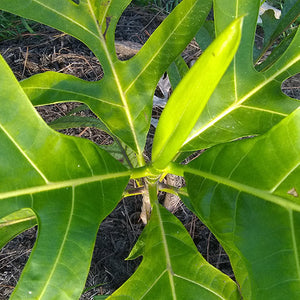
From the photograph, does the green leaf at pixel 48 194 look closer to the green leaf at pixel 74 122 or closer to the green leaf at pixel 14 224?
the green leaf at pixel 14 224

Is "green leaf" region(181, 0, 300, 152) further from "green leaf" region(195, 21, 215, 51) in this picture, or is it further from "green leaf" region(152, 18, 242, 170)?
"green leaf" region(195, 21, 215, 51)

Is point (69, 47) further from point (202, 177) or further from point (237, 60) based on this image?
point (202, 177)

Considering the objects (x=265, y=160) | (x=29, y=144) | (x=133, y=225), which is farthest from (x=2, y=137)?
(x=133, y=225)

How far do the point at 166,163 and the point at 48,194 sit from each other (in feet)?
0.73

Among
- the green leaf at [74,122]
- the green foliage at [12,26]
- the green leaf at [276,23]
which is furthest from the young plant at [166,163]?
the green foliage at [12,26]

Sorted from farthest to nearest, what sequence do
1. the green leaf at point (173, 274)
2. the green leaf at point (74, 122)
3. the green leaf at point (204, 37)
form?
the green leaf at point (204, 37), the green leaf at point (74, 122), the green leaf at point (173, 274)

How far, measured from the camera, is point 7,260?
4.72ft

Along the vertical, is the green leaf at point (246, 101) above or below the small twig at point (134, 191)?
above

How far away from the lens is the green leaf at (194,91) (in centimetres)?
44

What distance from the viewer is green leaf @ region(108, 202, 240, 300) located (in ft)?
2.65

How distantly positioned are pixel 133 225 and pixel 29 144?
0.87 meters

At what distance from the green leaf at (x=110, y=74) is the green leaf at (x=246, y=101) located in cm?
13

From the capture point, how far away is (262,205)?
0.69 metres

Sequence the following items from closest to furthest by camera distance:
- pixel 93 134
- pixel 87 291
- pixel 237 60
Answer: pixel 237 60
pixel 87 291
pixel 93 134
